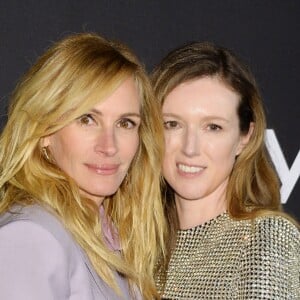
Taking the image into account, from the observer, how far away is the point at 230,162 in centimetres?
244

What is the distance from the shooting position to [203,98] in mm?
2363

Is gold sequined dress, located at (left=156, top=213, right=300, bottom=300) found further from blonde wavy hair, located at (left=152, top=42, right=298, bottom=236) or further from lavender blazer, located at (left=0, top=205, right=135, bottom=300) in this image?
lavender blazer, located at (left=0, top=205, right=135, bottom=300)

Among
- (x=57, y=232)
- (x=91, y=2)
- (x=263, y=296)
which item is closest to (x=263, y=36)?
(x=91, y=2)

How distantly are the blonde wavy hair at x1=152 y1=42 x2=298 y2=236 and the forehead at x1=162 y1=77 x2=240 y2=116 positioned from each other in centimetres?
2

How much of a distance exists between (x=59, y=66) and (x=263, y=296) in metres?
0.81

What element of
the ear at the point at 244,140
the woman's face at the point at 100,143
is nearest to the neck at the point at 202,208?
the ear at the point at 244,140

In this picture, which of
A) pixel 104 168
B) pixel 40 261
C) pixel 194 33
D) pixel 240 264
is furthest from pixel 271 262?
pixel 194 33

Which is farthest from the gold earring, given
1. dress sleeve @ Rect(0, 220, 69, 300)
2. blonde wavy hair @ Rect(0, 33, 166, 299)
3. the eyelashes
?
dress sleeve @ Rect(0, 220, 69, 300)

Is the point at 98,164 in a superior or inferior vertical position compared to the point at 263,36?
inferior

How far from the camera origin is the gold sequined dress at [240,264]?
2.15 m

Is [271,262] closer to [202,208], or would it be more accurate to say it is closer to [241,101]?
[202,208]

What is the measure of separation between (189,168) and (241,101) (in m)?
0.26

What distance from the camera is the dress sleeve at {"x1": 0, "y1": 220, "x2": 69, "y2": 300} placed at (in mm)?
1801

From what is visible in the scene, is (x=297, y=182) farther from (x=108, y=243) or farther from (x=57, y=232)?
(x=57, y=232)
